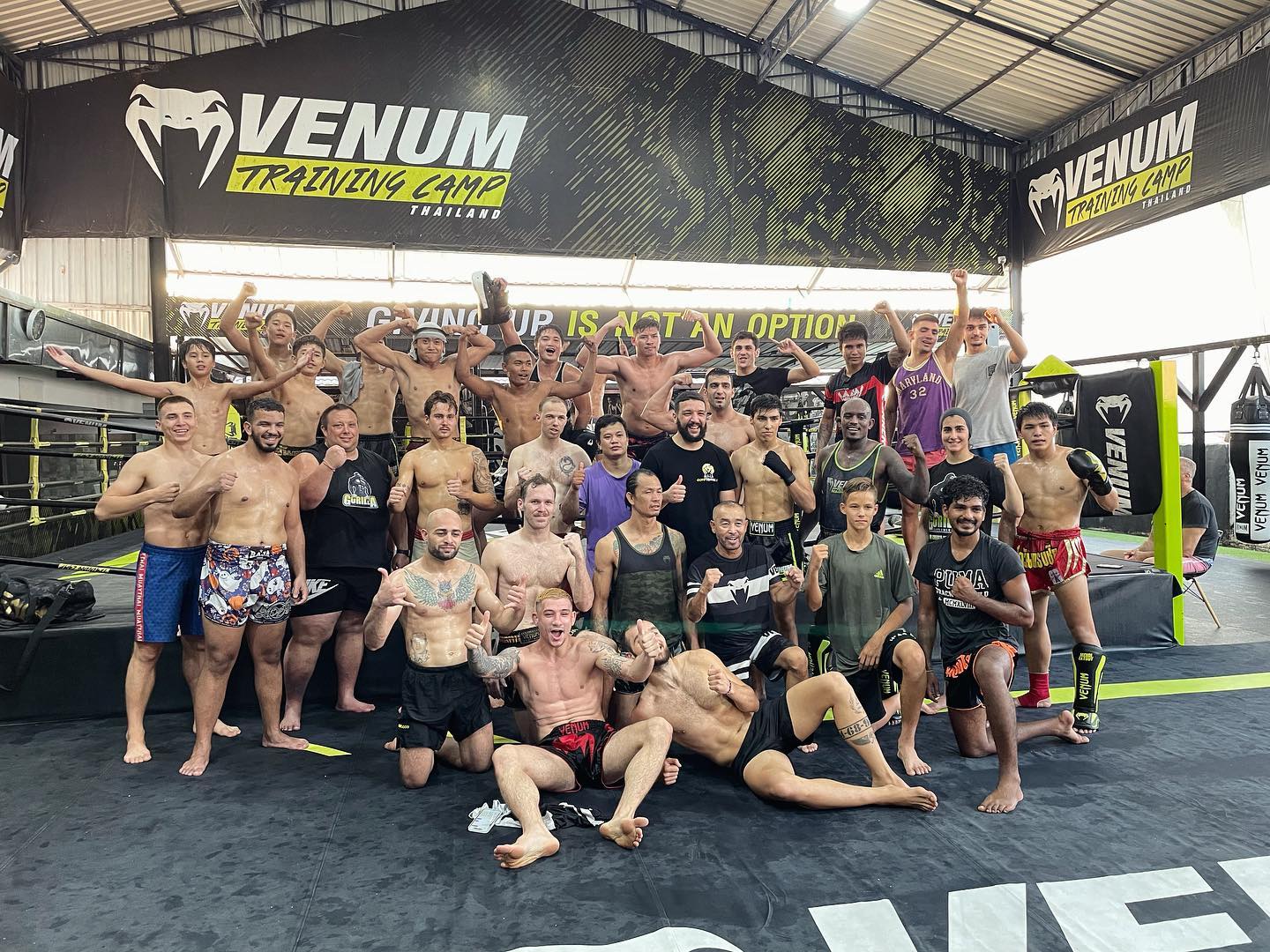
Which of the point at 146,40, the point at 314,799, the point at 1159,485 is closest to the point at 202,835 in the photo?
the point at 314,799

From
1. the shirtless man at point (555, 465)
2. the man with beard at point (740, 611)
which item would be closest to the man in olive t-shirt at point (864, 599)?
the man with beard at point (740, 611)

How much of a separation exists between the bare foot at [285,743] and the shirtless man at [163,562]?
54cm

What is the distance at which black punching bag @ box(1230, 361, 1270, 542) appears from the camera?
23.7 ft

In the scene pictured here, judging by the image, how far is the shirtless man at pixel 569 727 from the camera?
3037mm

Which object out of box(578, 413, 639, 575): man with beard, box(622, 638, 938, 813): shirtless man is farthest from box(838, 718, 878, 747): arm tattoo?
box(578, 413, 639, 575): man with beard

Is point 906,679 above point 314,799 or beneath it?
above

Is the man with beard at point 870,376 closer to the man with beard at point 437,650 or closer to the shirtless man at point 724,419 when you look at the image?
the shirtless man at point 724,419

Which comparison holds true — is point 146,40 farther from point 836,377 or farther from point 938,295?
point 938,295

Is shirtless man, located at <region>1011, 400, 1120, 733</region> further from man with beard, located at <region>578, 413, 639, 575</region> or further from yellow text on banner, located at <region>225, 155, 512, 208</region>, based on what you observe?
yellow text on banner, located at <region>225, 155, 512, 208</region>

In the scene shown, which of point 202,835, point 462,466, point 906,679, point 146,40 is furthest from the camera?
point 146,40

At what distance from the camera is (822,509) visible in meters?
4.76

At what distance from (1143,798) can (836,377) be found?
3.18 meters

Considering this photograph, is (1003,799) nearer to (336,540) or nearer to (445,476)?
(445,476)

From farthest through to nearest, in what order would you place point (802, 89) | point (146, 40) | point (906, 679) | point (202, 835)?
1. point (802, 89)
2. point (146, 40)
3. point (906, 679)
4. point (202, 835)
